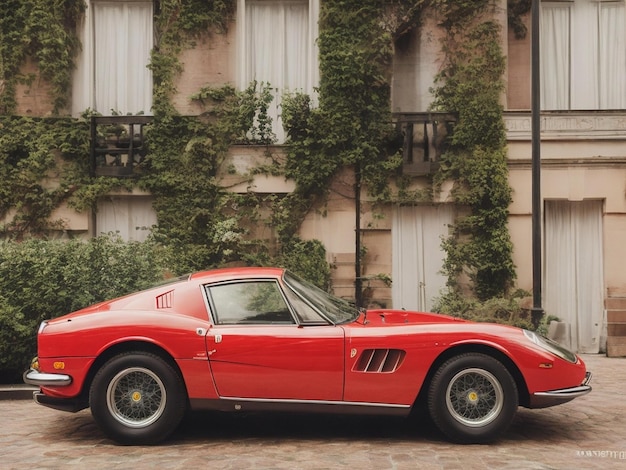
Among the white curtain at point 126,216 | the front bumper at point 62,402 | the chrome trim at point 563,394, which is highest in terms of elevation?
the white curtain at point 126,216

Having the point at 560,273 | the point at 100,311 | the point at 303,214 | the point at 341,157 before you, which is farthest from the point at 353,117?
the point at 100,311

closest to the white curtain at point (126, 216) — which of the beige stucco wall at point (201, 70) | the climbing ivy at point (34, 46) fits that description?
the beige stucco wall at point (201, 70)

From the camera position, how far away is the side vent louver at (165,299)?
6.77m

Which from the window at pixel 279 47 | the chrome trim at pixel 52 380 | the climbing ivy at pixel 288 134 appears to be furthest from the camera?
the window at pixel 279 47

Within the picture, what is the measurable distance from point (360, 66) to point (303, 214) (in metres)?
2.83

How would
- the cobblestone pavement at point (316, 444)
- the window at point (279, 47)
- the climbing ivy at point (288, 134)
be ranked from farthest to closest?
the window at point (279, 47), the climbing ivy at point (288, 134), the cobblestone pavement at point (316, 444)

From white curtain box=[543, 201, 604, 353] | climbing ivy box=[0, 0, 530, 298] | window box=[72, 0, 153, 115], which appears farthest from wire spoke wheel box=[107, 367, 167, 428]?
white curtain box=[543, 201, 604, 353]

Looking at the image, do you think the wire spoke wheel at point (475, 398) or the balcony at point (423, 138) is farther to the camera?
the balcony at point (423, 138)

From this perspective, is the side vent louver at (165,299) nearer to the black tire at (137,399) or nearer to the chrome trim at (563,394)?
the black tire at (137,399)

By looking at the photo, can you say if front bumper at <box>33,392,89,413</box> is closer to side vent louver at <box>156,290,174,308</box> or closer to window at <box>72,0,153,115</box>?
side vent louver at <box>156,290,174,308</box>

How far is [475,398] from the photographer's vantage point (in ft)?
21.1

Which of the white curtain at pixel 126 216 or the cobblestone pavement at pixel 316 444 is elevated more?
the white curtain at pixel 126 216

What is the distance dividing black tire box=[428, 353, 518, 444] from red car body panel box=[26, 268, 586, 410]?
0.14 m

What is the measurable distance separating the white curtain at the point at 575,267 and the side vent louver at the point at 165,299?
8588 millimetres
